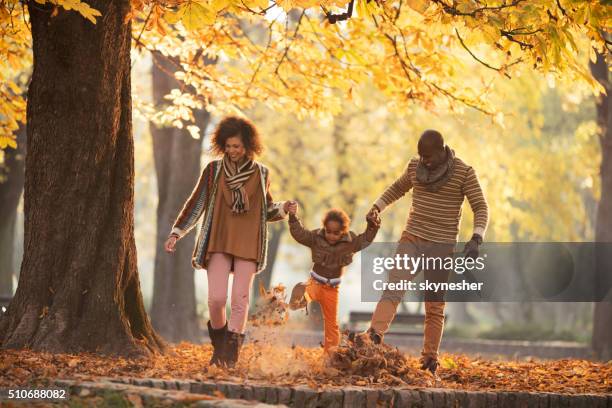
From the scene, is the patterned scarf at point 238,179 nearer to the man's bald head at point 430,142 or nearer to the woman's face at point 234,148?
the woman's face at point 234,148

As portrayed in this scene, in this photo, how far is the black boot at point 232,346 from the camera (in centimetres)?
808

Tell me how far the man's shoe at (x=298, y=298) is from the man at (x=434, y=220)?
0.66 meters

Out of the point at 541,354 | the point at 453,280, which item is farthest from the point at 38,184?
the point at 541,354

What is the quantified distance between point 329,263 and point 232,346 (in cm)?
131

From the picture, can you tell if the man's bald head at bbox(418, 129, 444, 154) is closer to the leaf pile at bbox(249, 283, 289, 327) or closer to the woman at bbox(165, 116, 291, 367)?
the woman at bbox(165, 116, 291, 367)

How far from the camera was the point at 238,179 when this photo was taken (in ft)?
26.9

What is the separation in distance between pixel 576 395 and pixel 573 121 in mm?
23417

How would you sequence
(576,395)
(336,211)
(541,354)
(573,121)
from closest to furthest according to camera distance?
(576,395) → (336,211) → (541,354) → (573,121)

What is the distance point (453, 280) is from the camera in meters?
9.49

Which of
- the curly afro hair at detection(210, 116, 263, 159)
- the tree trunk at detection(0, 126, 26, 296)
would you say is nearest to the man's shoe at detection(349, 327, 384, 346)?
the curly afro hair at detection(210, 116, 263, 159)

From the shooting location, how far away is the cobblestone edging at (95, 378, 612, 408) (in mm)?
6645

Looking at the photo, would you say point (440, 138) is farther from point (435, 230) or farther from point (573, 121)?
point (573, 121)

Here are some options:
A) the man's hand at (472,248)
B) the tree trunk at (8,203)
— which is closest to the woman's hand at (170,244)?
the man's hand at (472,248)

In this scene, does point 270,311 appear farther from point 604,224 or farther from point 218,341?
point 604,224
